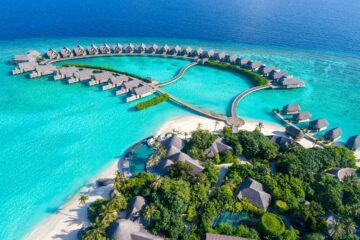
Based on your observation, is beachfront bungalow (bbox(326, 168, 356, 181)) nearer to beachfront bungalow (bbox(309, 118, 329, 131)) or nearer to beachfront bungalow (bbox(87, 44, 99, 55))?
beachfront bungalow (bbox(309, 118, 329, 131))

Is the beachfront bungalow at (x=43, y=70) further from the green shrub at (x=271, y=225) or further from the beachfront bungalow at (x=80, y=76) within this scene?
the green shrub at (x=271, y=225)

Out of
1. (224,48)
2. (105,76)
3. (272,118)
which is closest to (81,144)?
(105,76)

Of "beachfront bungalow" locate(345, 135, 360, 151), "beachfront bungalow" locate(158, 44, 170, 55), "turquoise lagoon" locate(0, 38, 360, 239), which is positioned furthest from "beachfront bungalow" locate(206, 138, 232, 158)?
"beachfront bungalow" locate(158, 44, 170, 55)

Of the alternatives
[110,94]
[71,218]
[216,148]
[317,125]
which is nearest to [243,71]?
[317,125]

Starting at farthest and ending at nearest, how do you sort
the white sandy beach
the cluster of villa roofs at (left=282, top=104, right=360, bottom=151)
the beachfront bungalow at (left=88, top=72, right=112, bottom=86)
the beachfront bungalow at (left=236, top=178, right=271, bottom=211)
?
the beachfront bungalow at (left=88, top=72, right=112, bottom=86)
the cluster of villa roofs at (left=282, top=104, right=360, bottom=151)
the beachfront bungalow at (left=236, top=178, right=271, bottom=211)
the white sandy beach

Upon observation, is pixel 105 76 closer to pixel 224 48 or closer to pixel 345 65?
pixel 224 48

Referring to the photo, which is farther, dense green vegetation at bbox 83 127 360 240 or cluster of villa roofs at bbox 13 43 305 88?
cluster of villa roofs at bbox 13 43 305 88

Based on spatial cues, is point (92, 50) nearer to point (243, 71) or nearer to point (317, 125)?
point (243, 71)
